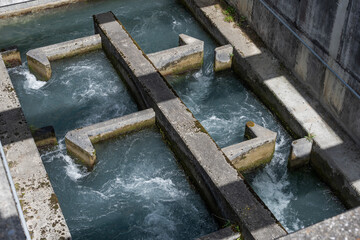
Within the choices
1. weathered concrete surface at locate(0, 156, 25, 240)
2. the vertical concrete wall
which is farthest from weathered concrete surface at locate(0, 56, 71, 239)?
the vertical concrete wall

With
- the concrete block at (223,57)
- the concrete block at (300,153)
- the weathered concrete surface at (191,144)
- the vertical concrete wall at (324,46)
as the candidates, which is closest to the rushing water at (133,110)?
the concrete block at (300,153)

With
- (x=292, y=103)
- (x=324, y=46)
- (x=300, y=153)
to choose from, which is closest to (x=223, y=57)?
(x=292, y=103)

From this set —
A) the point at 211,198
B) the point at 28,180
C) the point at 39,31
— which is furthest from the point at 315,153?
the point at 39,31

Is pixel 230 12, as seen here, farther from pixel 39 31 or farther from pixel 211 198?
pixel 211 198

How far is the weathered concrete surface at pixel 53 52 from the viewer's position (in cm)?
1266

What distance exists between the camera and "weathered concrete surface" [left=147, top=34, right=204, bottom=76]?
499 inches

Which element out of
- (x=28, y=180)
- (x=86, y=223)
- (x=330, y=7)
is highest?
(x=330, y=7)

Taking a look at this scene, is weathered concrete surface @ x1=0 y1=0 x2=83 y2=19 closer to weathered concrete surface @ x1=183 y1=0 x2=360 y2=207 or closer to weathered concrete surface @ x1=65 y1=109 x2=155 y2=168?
weathered concrete surface @ x1=183 y1=0 x2=360 y2=207

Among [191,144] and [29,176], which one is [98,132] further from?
[191,144]

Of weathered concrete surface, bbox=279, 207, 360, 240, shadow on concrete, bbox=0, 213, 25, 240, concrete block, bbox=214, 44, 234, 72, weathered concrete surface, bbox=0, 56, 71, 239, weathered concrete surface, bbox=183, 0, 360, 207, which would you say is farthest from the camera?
concrete block, bbox=214, 44, 234, 72

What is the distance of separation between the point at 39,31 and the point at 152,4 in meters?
3.69

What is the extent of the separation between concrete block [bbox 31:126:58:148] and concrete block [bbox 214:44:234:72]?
4796 mm

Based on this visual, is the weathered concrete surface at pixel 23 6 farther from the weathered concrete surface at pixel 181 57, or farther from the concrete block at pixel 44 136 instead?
the concrete block at pixel 44 136

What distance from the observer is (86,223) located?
9.27 m
